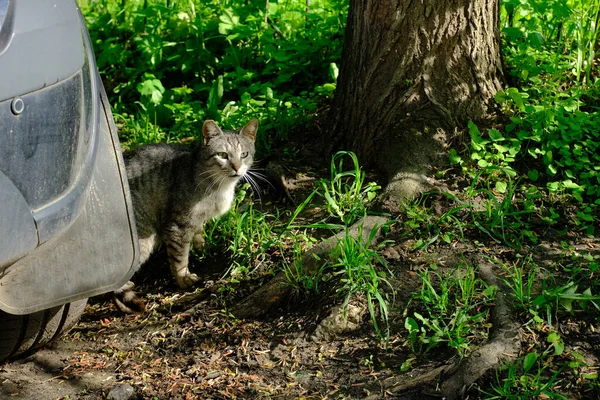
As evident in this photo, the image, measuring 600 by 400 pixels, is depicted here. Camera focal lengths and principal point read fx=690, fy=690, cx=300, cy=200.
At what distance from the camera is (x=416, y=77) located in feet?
15.1

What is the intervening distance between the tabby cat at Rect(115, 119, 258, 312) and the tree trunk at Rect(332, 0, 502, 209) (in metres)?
0.87

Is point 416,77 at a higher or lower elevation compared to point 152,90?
higher

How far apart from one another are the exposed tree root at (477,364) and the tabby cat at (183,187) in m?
1.89

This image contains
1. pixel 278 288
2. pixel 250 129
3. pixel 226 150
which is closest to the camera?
pixel 278 288

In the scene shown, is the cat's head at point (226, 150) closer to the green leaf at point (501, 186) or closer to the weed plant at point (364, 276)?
the weed plant at point (364, 276)

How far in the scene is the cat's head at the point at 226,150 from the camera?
4641mm

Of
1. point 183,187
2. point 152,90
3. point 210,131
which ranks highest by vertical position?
point 210,131

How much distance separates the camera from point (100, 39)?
284 inches

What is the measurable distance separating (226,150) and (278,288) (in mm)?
1075

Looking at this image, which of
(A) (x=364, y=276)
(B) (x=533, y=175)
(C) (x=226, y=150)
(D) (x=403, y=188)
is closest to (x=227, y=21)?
(C) (x=226, y=150)

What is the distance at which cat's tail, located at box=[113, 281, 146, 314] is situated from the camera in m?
4.39

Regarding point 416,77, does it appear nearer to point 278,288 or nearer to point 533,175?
point 533,175

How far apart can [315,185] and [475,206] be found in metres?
1.10

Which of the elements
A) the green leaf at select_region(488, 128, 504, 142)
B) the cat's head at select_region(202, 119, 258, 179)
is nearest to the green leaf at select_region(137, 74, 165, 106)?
the cat's head at select_region(202, 119, 258, 179)
